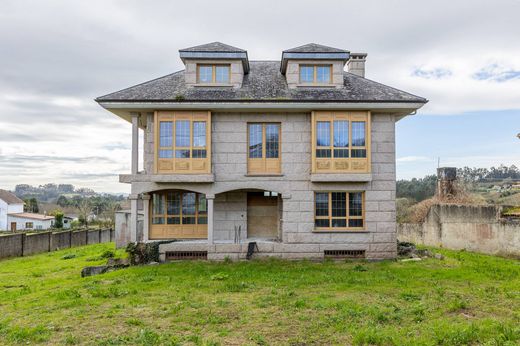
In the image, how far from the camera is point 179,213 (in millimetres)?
17250

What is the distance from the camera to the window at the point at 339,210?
16125 millimetres

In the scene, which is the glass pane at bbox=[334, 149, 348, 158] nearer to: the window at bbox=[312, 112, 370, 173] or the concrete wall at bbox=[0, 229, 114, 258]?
the window at bbox=[312, 112, 370, 173]

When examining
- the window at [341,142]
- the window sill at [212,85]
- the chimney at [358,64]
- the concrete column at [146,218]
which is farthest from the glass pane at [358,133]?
the concrete column at [146,218]

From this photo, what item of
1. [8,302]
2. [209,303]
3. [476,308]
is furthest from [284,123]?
[8,302]

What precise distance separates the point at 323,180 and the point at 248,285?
5943 millimetres

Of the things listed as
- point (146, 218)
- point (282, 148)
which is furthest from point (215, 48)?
point (146, 218)

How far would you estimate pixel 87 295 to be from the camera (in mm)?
10438

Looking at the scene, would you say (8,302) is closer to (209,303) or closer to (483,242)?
(209,303)

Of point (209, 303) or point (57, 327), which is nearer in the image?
point (57, 327)

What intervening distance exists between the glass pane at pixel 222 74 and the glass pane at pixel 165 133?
2905 mm

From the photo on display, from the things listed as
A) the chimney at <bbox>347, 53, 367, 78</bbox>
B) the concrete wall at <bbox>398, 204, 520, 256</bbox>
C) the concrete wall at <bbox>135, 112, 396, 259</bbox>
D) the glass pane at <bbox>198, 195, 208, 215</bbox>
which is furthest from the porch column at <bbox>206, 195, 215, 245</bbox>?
the concrete wall at <bbox>398, 204, 520, 256</bbox>

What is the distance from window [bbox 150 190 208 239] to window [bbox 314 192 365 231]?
495 centimetres

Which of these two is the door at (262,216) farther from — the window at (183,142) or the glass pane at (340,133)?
the glass pane at (340,133)

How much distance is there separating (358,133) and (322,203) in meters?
3.20
